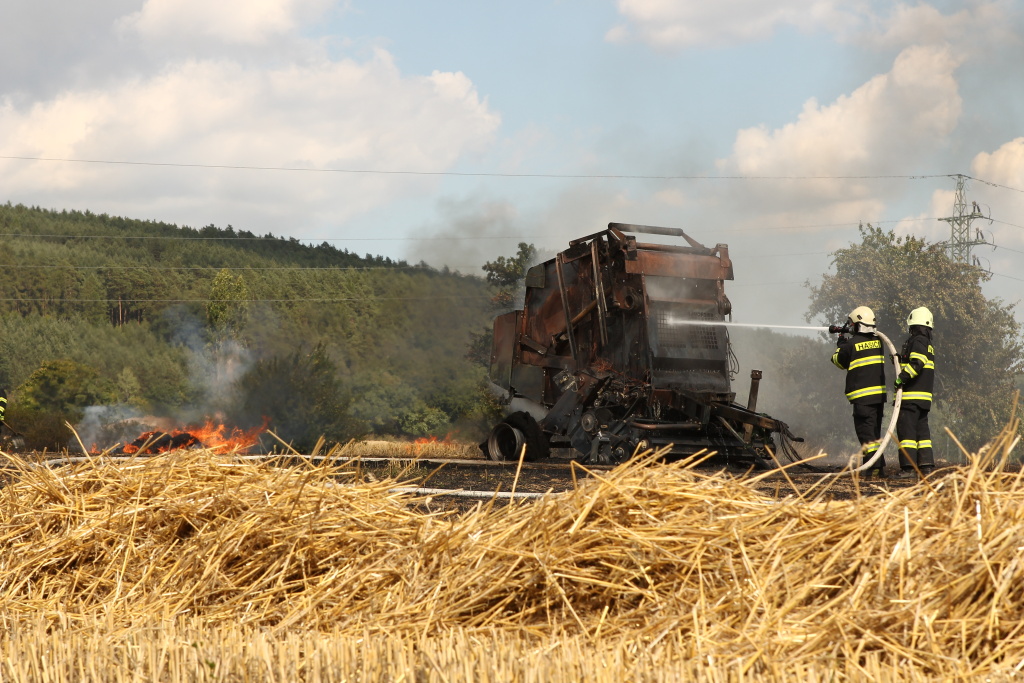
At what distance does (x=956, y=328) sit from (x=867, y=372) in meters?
24.4

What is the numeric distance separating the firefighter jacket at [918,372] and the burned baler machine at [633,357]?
1.39 meters

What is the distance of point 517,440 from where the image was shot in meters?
12.8

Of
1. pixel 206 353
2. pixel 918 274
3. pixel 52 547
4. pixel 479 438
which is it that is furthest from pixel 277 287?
pixel 52 547

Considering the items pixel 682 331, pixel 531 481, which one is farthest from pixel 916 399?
pixel 531 481

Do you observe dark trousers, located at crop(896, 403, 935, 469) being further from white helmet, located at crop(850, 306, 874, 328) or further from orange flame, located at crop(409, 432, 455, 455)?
orange flame, located at crop(409, 432, 455, 455)

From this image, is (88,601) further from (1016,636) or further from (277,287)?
(277,287)

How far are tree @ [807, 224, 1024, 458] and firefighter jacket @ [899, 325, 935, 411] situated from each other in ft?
73.9

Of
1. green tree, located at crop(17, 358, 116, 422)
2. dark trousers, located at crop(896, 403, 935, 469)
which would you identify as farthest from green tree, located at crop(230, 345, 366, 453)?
green tree, located at crop(17, 358, 116, 422)

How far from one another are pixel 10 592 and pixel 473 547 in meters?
2.02

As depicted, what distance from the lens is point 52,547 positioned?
4.37 metres

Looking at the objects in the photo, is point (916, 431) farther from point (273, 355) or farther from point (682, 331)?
point (273, 355)

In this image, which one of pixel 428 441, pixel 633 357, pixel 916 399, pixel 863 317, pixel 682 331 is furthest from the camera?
pixel 428 441

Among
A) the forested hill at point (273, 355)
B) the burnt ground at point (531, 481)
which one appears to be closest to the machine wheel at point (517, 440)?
the burnt ground at point (531, 481)

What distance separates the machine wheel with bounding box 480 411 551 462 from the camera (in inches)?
495
